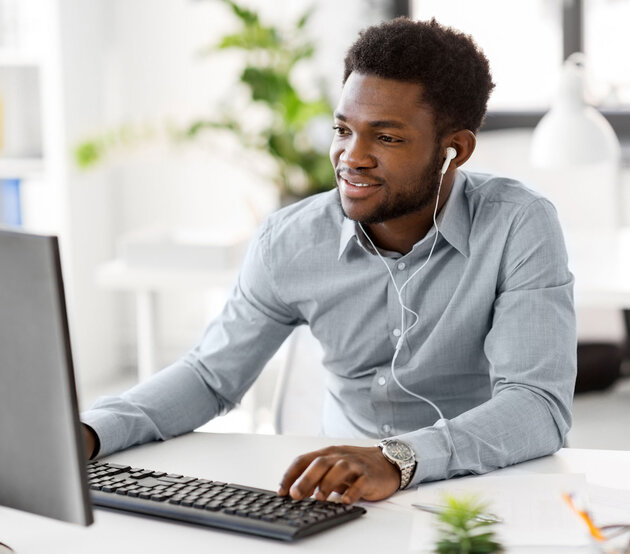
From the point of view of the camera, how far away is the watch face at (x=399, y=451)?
1.30 meters

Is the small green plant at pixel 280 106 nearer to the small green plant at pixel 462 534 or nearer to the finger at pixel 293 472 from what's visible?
the finger at pixel 293 472

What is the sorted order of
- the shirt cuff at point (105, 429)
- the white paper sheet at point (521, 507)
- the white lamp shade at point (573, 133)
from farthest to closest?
the white lamp shade at point (573, 133), the shirt cuff at point (105, 429), the white paper sheet at point (521, 507)

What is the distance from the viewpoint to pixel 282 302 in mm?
1771

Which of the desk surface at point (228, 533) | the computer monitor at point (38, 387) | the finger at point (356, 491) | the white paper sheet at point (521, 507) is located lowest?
the desk surface at point (228, 533)

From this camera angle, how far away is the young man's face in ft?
5.33

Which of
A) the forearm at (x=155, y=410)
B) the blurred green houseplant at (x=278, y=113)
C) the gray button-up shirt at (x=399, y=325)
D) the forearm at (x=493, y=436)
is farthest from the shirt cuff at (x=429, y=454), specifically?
the blurred green houseplant at (x=278, y=113)

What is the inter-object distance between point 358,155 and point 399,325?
0.28 metres

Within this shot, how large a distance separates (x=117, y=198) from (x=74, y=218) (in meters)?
0.37

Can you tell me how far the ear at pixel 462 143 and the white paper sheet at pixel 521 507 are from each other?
0.59 metres

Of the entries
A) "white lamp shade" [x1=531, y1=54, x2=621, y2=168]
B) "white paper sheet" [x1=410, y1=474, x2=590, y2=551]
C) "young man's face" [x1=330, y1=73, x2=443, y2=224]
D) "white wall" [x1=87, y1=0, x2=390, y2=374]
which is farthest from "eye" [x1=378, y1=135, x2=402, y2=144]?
"white wall" [x1=87, y1=0, x2=390, y2=374]

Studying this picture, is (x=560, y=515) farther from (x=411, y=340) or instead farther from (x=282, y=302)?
(x=282, y=302)

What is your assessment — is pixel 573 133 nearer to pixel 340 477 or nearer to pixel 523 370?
pixel 523 370

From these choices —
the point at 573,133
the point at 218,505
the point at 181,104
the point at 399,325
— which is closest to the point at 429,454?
the point at 218,505

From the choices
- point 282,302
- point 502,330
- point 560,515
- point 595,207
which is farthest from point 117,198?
point 560,515
